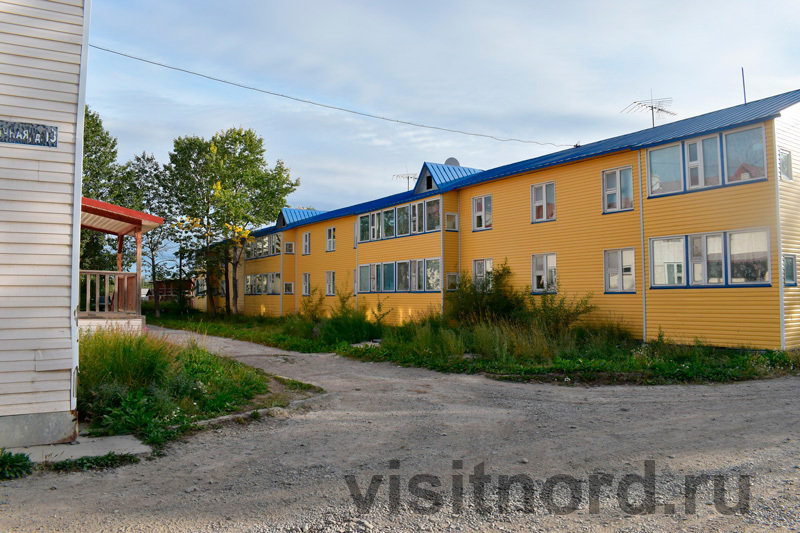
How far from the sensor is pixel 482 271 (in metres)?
22.4

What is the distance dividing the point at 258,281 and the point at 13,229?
1278 inches

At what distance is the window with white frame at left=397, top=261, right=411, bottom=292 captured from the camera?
25.1 m

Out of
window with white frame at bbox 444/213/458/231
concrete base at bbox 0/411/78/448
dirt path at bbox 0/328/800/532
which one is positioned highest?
window with white frame at bbox 444/213/458/231

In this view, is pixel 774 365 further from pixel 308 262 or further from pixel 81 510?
pixel 308 262

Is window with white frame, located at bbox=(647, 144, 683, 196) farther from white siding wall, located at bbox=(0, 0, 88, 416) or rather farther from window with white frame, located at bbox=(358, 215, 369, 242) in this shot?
white siding wall, located at bbox=(0, 0, 88, 416)

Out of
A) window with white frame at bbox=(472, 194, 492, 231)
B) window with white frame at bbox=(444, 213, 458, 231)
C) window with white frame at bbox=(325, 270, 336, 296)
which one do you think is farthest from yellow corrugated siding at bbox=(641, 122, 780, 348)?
window with white frame at bbox=(325, 270, 336, 296)

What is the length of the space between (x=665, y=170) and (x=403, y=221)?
12.0 meters

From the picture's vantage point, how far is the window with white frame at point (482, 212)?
22.1m

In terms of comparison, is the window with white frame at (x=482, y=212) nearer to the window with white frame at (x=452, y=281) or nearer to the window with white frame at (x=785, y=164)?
the window with white frame at (x=452, y=281)

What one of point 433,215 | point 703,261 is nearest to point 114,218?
point 433,215

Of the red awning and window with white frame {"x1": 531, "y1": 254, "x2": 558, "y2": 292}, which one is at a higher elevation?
the red awning

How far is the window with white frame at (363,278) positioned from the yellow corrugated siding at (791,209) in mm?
17854

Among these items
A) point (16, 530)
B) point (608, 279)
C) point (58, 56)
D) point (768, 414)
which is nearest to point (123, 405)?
point (16, 530)

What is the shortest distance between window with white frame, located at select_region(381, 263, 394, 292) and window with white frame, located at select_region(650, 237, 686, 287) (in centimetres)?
1244
